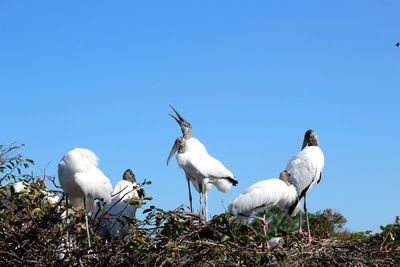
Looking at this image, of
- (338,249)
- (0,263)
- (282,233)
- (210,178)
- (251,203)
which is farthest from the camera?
(210,178)

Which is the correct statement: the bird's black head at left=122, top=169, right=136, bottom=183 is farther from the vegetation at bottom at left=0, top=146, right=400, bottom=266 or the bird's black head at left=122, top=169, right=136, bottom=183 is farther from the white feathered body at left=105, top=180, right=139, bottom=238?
the vegetation at bottom at left=0, top=146, right=400, bottom=266

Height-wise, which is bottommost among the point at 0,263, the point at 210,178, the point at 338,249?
the point at 0,263

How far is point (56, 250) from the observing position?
747 cm

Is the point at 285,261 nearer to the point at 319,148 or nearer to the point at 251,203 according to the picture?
the point at 251,203

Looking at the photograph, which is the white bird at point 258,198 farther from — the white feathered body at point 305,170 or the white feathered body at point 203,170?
the white feathered body at point 203,170

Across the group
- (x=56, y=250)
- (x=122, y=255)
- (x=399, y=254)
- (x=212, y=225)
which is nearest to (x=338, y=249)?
(x=399, y=254)

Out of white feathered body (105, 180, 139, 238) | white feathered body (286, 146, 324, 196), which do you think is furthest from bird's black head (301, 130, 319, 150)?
white feathered body (105, 180, 139, 238)

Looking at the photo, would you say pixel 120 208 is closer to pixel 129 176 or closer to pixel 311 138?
pixel 129 176

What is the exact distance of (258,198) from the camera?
10.6 m

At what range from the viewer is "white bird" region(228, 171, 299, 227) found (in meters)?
10.6

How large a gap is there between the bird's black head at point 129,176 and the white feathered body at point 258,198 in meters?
1.58

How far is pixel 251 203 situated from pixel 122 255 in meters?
3.49

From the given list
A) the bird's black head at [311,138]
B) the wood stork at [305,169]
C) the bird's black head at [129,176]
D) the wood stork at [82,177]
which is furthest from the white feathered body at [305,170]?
the wood stork at [82,177]

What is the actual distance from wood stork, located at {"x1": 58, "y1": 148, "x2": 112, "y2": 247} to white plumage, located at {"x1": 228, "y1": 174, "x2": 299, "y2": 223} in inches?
80.2
